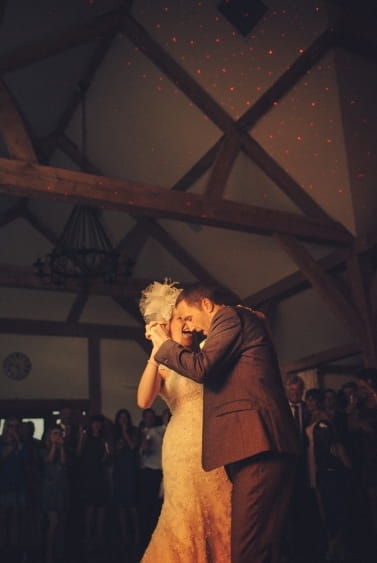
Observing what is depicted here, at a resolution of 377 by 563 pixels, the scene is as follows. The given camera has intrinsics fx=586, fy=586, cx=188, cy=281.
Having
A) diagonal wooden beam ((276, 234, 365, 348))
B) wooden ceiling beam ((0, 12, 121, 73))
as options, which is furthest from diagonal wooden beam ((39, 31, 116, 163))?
diagonal wooden beam ((276, 234, 365, 348))

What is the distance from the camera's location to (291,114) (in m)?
5.57

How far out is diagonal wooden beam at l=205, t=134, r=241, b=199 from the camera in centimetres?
560

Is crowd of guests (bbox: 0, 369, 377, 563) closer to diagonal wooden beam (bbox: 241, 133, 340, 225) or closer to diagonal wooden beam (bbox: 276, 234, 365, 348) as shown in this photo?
diagonal wooden beam (bbox: 276, 234, 365, 348)

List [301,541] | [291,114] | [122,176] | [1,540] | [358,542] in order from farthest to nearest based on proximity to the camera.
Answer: [122,176] → [1,540] → [291,114] → [301,541] → [358,542]

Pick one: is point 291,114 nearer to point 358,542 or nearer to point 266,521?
point 358,542

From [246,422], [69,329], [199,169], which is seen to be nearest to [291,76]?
[199,169]

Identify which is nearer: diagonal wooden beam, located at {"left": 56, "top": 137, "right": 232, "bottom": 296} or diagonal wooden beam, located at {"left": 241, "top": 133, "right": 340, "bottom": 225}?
diagonal wooden beam, located at {"left": 241, "top": 133, "right": 340, "bottom": 225}

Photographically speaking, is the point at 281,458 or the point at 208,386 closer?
the point at 281,458

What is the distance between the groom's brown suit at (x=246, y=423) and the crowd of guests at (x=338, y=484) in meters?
2.57

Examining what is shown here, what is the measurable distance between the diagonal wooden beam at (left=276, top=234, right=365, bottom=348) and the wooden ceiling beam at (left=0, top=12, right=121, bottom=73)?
110 inches

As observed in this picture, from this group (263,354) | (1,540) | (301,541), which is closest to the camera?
(263,354)

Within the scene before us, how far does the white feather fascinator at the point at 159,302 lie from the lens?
2.23 m

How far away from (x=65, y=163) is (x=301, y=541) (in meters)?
6.02

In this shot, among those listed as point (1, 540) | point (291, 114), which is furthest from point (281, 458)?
point (1, 540)
